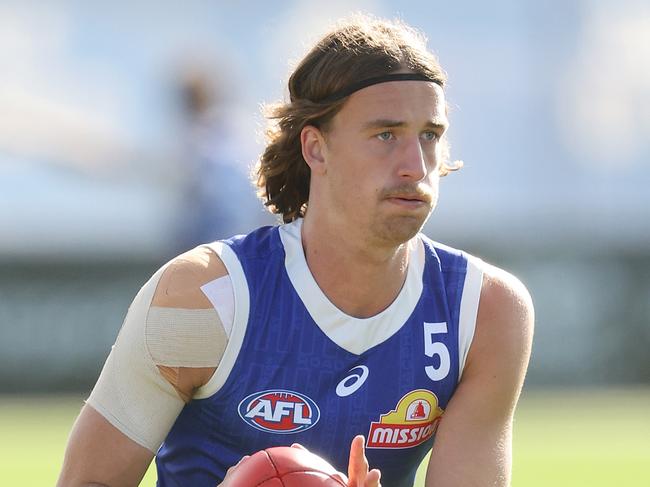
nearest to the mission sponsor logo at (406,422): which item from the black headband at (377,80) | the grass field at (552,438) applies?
the black headband at (377,80)

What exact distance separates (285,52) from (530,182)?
281cm

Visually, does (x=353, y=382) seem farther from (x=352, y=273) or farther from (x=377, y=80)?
(x=377, y=80)

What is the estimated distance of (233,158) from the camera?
414 inches

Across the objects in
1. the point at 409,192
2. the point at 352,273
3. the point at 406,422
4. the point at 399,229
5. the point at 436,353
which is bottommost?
the point at 406,422

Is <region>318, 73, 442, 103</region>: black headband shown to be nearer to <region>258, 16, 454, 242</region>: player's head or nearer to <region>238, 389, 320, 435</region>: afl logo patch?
<region>258, 16, 454, 242</region>: player's head

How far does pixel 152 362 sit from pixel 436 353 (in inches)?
39.0

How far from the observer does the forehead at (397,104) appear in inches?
196

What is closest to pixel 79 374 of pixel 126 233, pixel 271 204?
pixel 126 233

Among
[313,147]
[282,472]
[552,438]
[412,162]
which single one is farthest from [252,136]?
[282,472]

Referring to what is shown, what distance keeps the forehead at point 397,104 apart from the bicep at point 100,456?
1306mm

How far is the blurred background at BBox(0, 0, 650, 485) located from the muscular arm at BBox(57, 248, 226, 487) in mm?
8133

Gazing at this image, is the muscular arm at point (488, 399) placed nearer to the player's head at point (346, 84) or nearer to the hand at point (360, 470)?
the player's head at point (346, 84)

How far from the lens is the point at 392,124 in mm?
4969

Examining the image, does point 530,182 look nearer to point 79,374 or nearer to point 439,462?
point 79,374
